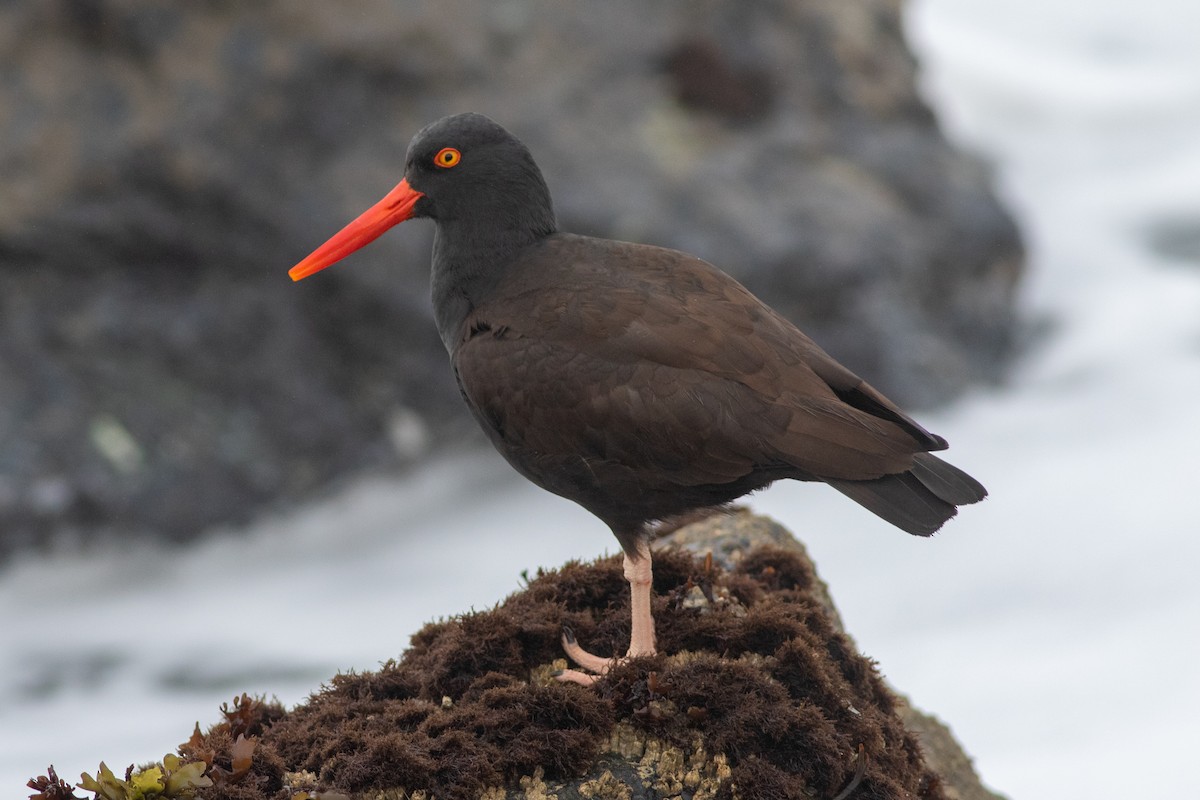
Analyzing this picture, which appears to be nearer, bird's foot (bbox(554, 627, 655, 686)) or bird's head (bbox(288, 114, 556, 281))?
bird's foot (bbox(554, 627, 655, 686))

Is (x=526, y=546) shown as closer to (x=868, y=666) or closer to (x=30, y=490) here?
(x=30, y=490)

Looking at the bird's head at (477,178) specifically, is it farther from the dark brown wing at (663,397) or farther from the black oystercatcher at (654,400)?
the dark brown wing at (663,397)

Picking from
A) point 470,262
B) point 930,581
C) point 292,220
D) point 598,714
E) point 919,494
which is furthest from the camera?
point 930,581

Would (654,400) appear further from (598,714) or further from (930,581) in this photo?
(930,581)

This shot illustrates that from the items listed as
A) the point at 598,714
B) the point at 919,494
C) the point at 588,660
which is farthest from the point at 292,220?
the point at 919,494

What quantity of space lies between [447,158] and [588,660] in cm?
186

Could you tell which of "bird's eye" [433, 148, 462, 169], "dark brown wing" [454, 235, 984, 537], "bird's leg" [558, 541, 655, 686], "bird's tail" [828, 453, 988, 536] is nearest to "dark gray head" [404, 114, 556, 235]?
"bird's eye" [433, 148, 462, 169]

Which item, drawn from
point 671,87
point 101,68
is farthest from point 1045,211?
point 101,68

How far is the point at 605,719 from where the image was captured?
3625 millimetres

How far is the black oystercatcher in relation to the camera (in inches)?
149

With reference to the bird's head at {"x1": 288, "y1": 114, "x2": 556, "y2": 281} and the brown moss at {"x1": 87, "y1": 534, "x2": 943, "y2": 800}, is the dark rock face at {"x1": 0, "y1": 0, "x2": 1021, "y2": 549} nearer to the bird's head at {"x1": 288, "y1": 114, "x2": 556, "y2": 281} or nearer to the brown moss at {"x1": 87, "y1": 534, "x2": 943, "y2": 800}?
the bird's head at {"x1": 288, "y1": 114, "x2": 556, "y2": 281}

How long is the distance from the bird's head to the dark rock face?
15.4 feet

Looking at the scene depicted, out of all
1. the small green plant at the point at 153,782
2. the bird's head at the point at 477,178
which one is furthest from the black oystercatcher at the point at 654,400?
the small green plant at the point at 153,782

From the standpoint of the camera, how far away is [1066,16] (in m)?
21.4
